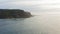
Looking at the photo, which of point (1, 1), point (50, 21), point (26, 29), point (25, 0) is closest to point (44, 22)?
point (50, 21)

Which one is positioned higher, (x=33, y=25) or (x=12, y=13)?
(x=12, y=13)

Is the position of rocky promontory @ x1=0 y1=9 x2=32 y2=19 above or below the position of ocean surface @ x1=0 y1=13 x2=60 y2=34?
above

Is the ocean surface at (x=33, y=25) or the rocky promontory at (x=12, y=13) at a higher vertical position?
the rocky promontory at (x=12, y=13)

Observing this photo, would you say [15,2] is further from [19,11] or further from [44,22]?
[44,22]

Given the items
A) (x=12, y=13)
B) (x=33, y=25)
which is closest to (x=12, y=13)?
(x=12, y=13)

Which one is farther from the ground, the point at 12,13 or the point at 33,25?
the point at 12,13

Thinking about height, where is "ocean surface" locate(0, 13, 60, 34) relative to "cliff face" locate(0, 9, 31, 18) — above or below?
below

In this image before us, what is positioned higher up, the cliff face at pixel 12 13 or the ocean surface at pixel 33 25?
the cliff face at pixel 12 13

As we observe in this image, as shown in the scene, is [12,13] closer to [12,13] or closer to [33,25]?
[12,13]
